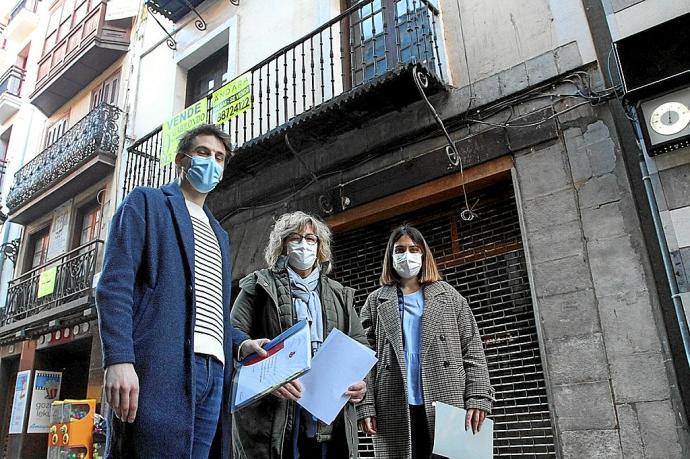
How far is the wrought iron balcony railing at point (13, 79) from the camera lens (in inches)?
651

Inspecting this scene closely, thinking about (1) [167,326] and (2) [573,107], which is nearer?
(1) [167,326]

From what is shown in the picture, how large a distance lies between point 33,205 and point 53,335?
360cm

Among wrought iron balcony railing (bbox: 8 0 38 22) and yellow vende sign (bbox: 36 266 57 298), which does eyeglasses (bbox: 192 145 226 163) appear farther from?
wrought iron balcony railing (bbox: 8 0 38 22)

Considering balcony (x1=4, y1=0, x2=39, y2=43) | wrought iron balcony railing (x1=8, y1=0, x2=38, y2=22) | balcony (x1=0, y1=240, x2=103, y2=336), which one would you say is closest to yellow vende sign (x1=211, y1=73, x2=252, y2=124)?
balcony (x1=0, y1=240, x2=103, y2=336)

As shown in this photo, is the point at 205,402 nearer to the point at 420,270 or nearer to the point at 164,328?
the point at 164,328

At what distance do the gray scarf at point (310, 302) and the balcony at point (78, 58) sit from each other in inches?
439

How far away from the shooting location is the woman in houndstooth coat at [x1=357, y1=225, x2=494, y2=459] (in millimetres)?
2859

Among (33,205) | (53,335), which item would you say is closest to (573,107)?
(53,335)

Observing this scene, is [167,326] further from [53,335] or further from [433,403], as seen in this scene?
[53,335]

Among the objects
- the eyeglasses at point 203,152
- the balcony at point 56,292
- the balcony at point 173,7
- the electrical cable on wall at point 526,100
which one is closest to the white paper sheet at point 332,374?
the eyeglasses at point 203,152

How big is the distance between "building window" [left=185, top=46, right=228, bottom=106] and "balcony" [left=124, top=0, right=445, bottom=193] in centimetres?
175

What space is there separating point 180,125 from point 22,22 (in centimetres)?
1270

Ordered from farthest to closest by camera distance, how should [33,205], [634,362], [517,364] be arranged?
1. [33,205]
2. [517,364]
3. [634,362]

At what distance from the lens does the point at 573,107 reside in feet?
15.9
